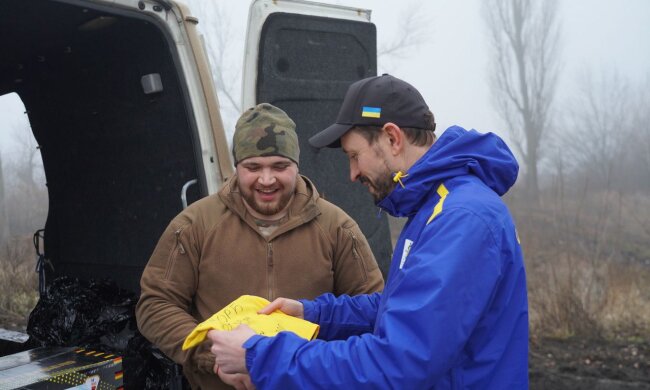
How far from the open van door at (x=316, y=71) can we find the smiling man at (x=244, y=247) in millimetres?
598

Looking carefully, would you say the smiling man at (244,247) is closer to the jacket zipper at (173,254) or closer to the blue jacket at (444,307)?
the jacket zipper at (173,254)

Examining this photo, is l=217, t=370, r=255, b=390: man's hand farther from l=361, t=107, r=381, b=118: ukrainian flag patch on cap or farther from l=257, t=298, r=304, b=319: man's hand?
l=361, t=107, r=381, b=118: ukrainian flag patch on cap

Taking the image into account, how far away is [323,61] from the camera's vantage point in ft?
11.0

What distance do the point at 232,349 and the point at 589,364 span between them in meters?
5.24

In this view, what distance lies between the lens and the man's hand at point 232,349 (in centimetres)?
168

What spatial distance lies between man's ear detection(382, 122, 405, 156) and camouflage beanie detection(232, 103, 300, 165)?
0.78 metres

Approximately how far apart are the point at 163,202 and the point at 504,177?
208cm

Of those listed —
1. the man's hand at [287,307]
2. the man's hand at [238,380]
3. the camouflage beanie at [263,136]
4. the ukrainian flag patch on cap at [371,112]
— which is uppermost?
the ukrainian flag patch on cap at [371,112]

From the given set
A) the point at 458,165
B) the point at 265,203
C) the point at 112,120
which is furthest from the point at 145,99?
the point at 458,165

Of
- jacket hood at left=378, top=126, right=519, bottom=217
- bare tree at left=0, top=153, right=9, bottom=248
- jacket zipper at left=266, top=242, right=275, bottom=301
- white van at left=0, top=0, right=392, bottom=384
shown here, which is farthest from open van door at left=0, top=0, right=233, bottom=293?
bare tree at left=0, top=153, right=9, bottom=248

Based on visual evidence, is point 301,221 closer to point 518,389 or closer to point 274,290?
point 274,290

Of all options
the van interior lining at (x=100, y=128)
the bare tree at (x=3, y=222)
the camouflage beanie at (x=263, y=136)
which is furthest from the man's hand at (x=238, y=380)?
the bare tree at (x=3, y=222)

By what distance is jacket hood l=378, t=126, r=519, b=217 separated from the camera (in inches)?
67.0

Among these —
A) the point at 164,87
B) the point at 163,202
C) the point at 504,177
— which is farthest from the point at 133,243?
the point at 504,177
